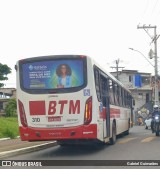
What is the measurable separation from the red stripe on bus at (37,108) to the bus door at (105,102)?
255cm

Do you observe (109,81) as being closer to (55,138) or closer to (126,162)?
(55,138)

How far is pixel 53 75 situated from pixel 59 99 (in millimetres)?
863

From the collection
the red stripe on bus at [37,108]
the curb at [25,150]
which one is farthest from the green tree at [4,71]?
the red stripe on bus at [37,108]

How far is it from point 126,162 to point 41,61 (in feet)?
15.1

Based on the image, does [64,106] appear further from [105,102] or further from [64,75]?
[105,102]

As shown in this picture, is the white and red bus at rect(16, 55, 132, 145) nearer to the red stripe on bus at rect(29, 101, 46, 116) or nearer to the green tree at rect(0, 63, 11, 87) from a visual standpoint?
the red stripe on bus at rect(29, 101, 46, 116)

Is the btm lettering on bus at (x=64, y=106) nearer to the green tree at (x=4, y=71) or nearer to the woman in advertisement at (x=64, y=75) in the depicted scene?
the woman in advertisement at (x=64, y=75)

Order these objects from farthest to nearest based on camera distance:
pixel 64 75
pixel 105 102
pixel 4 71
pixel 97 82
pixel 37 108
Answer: pixel 4 71
pixel 105 102
pixel 97 82
pixel 64 75
pixel 37 108

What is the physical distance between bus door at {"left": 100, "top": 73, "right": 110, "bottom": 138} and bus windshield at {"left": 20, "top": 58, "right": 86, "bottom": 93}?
72.1 inches

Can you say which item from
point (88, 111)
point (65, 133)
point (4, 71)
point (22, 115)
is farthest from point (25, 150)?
point (4, 71)

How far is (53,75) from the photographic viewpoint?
44.7 feet

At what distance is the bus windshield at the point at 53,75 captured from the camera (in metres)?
13.5

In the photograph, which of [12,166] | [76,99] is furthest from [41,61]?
[12,166]

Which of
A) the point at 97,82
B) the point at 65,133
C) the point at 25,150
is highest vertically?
the point at 97,82
